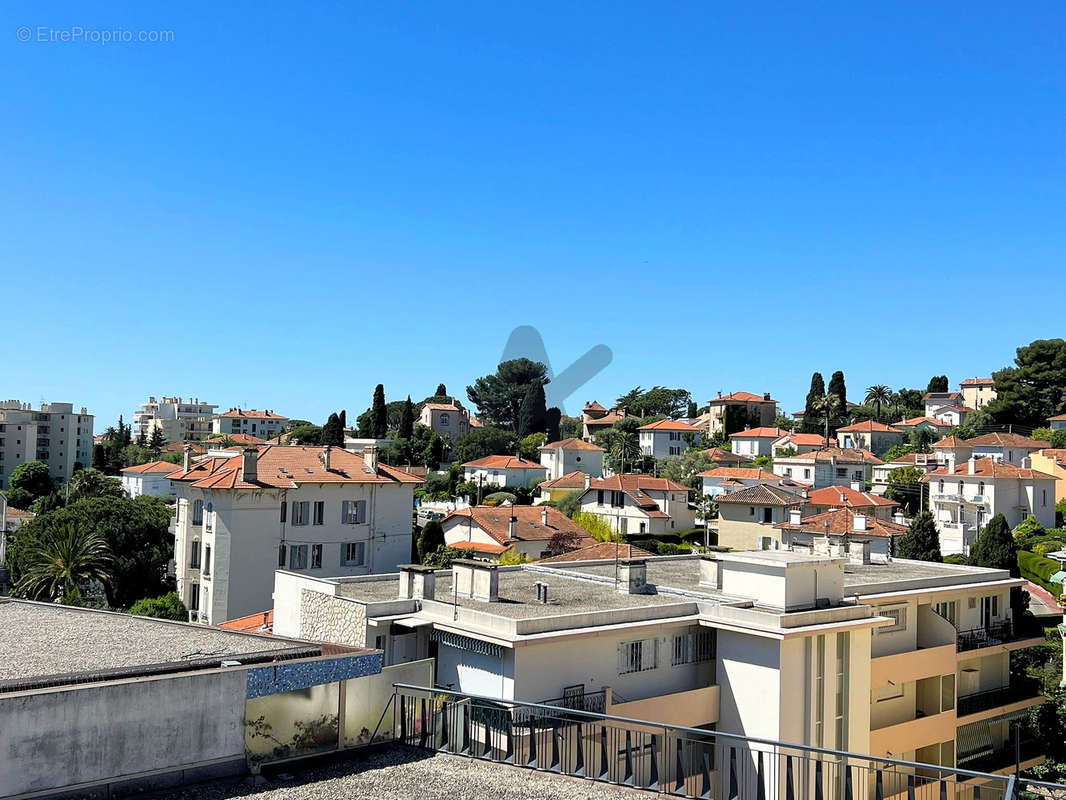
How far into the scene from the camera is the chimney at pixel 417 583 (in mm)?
19688

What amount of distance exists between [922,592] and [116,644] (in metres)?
21.1

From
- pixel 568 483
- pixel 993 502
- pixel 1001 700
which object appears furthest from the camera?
pixel 568 483

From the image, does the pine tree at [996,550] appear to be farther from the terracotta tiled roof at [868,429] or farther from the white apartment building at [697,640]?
the terracotta tiled roof at [868,429]

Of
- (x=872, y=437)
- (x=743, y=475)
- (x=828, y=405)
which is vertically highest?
(x=828, y=405)

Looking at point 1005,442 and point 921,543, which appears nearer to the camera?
point 921,543

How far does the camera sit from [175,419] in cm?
16912

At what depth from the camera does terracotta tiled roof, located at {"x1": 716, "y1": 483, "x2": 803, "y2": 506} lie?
194ft

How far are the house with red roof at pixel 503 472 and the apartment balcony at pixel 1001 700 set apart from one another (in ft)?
212

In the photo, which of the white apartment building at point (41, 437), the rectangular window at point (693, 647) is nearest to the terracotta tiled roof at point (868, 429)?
the rectangular window at point (693, 647)

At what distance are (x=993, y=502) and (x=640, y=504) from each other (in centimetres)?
2378

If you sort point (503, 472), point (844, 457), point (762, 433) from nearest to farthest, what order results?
point (844, 457)
point (503, 472)
point (762, 433)

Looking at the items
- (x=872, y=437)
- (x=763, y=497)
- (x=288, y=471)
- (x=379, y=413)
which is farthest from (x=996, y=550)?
(x=379, y=413)

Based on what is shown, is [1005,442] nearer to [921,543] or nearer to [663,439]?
[921,543]

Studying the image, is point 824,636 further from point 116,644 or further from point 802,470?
point 802,470
